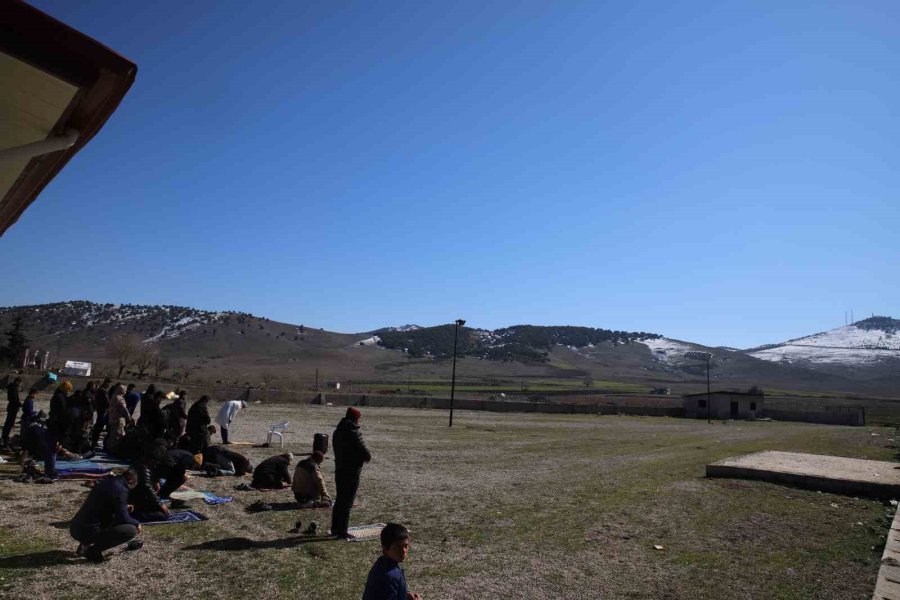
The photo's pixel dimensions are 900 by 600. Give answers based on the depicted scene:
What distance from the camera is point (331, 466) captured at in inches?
608

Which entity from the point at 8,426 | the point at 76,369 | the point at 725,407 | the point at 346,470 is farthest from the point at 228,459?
the point at 725,407

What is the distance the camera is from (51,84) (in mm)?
2475

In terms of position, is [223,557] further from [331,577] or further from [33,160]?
[33,160]

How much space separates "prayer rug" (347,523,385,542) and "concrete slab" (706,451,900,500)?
9692 millimetres

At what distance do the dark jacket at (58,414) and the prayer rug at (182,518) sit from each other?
5.21 meters

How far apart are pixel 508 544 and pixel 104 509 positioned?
5.11 m

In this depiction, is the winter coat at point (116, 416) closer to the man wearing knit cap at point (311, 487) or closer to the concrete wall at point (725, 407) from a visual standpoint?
the man wearing knit cap at point (311, 487)

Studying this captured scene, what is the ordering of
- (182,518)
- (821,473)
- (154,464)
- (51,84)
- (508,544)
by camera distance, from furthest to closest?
(821,473) → (154,464) → (182,518) → (508,544) → (51,84)

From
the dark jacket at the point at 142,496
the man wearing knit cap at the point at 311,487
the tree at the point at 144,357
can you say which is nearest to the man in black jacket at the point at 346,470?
the man wearing knit cap at the point at 311,487

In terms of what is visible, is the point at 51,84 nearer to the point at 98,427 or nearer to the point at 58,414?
the point at 58,414

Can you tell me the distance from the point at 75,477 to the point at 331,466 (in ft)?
18.8

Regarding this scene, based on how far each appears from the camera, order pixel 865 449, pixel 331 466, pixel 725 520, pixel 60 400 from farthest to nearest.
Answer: pixel 865 449
pixel 331 466
pixel 60 400
pixel 725 520

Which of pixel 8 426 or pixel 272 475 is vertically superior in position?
pixel 8 426

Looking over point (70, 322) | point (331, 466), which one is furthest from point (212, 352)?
point (331, 466)
